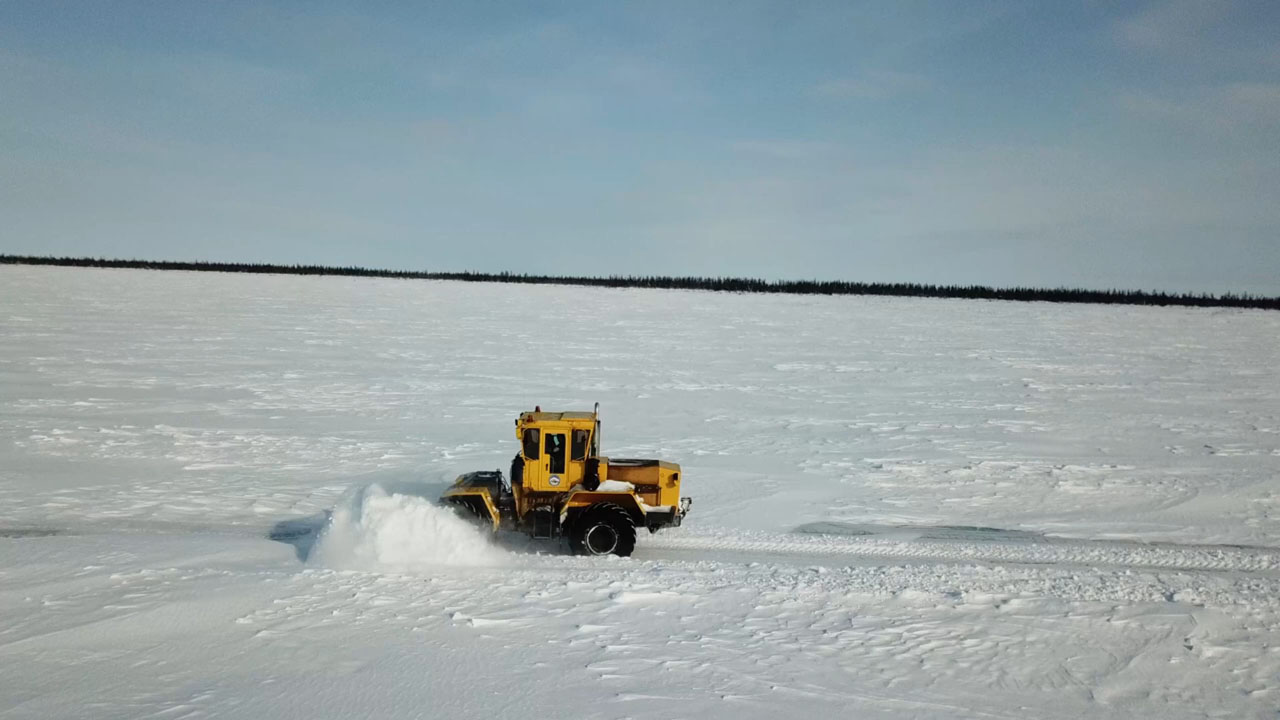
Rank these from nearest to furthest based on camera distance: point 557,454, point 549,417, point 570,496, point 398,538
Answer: point 398,538 < point 570,496 < point 557,454 < point 549,417

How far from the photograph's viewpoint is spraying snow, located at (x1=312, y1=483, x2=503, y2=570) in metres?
7.89

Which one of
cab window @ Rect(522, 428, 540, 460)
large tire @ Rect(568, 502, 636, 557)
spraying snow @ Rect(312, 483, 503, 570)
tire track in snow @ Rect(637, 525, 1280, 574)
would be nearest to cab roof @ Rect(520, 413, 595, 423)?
cab window @ Rect(522, 428, 540, 460)

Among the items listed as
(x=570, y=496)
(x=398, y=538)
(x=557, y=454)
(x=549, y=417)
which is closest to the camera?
(x=398, y=538)

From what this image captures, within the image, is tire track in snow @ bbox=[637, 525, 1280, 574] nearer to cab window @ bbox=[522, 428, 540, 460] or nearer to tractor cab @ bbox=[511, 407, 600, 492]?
tractor cab @ bbox=[511, 407, 600, 492]

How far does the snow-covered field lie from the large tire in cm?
33

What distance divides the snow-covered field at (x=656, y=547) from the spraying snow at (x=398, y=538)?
0.03 meters

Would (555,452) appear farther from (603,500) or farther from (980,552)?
(980,552)

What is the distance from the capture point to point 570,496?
8.38m

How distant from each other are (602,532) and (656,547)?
0.71m

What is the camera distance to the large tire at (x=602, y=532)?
836 cm

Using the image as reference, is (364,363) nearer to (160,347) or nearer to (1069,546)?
(160,347)

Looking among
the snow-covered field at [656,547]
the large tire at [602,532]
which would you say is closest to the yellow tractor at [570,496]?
the large tire at [602,532]

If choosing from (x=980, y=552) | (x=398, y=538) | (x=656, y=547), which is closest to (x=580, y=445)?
(x=656, y=547)

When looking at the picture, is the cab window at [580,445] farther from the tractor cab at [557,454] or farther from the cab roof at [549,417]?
the cab roof at [549,417]
